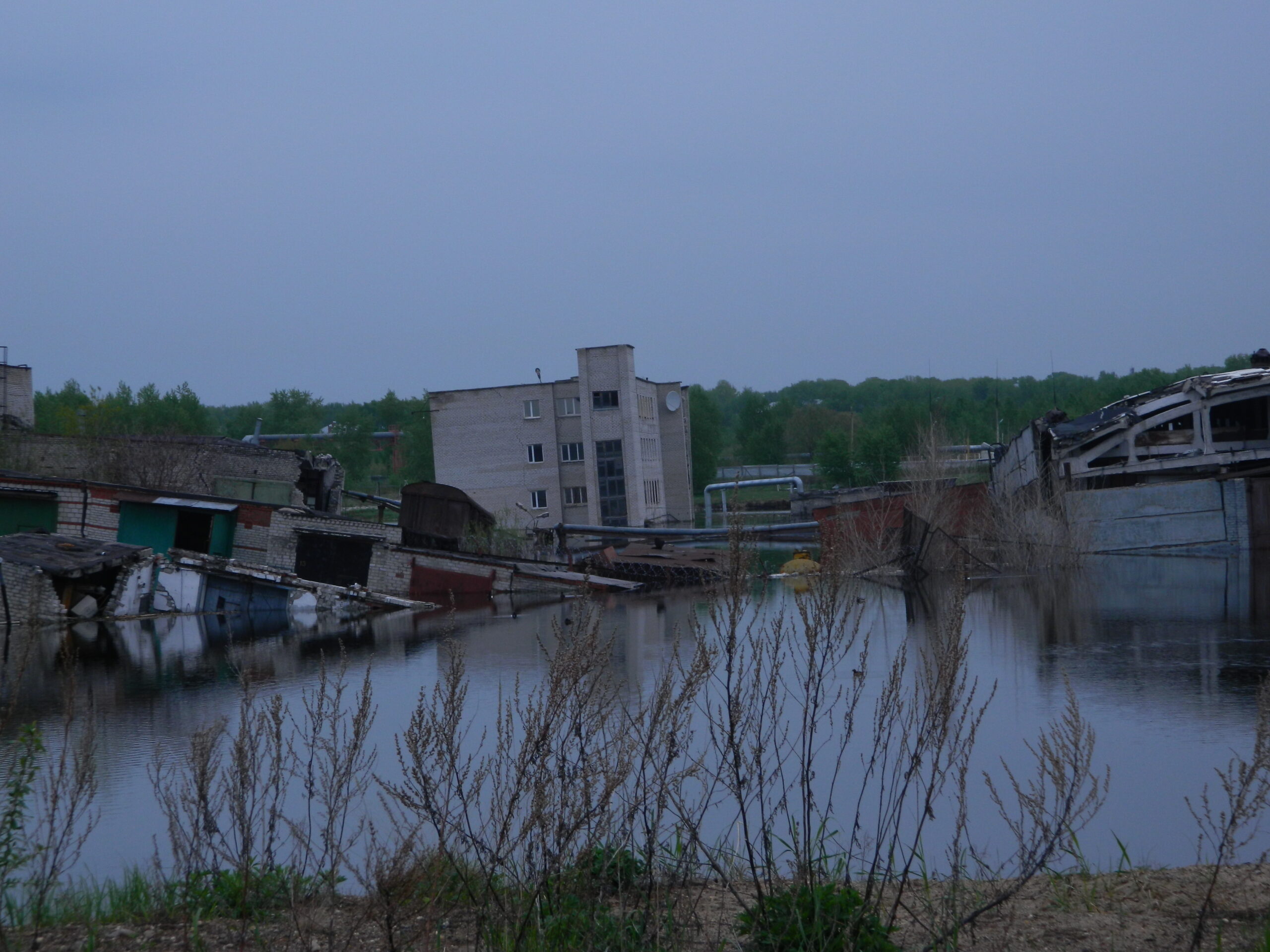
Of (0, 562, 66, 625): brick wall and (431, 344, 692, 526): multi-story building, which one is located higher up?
(431, 344, 692, 526): multi-story building

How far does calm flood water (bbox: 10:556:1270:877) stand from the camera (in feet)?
27.6

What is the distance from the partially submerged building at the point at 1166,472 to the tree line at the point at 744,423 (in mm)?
24033

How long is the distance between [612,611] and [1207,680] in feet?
48.8

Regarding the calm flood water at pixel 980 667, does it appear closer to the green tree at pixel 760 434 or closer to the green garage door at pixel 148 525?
the green garage door at pixel 148 525

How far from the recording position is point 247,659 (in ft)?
60.7

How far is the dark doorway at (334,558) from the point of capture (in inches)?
1257

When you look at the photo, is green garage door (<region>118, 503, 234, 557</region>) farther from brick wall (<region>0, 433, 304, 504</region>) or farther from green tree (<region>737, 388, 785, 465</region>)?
green tree (<region>737, 388, 785, 465</region>)

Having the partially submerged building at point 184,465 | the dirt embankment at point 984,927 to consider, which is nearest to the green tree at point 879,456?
the partially submerged building at point 184,465

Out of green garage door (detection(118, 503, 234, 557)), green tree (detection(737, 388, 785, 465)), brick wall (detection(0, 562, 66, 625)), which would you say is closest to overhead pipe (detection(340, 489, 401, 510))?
green garage door (detection(118, 503, 234, 557))

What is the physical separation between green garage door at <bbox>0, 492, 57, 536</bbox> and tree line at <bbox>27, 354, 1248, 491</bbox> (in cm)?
1791

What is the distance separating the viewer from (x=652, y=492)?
2359 inches

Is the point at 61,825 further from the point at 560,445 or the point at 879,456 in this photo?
the point at 879,456

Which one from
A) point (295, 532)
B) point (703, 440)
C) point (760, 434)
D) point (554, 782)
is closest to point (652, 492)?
point (703, 440)

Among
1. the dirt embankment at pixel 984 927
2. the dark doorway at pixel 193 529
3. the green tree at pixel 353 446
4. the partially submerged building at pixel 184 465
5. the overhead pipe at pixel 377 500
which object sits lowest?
the dirt embankment at pixel 984 927
